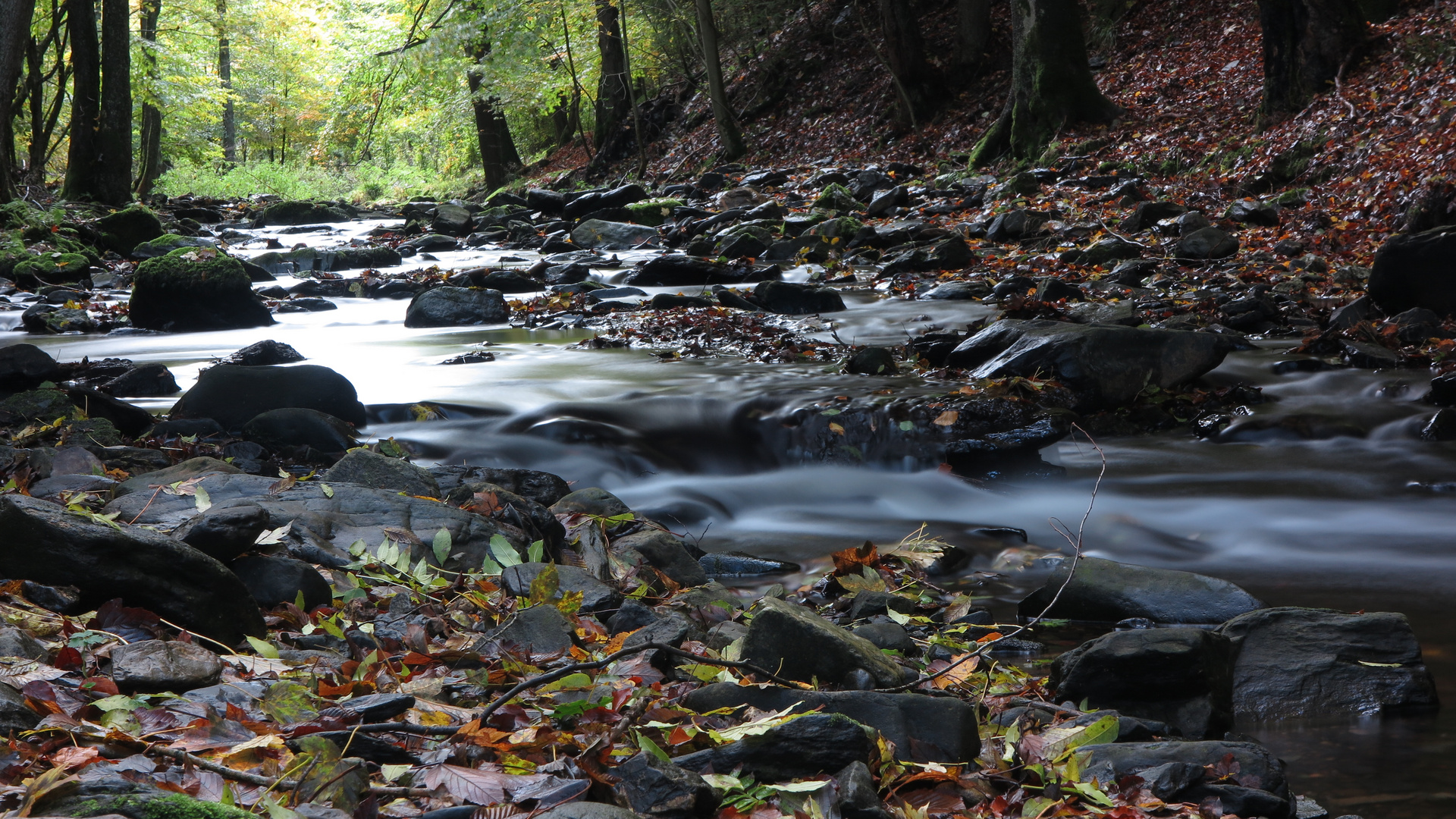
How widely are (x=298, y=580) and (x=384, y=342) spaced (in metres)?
7.62

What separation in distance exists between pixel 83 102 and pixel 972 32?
15.3 metres

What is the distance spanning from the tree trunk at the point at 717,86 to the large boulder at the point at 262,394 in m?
15.4

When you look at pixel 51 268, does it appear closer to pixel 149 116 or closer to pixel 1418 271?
pixel 1418 271

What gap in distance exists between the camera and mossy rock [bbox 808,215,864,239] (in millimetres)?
14148

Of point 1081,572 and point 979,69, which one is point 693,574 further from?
point 979,69

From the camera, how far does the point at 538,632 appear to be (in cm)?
295

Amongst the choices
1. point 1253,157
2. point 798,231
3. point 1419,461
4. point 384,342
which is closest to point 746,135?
point 798,231

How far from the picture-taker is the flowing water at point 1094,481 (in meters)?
4.33

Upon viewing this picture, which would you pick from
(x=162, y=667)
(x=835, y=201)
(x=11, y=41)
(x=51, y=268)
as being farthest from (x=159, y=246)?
(x=162, y=667)

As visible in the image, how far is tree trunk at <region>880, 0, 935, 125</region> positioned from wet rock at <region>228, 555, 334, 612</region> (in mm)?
17517

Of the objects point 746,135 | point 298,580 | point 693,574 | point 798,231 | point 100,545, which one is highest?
point 746,135

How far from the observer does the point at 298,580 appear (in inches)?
125

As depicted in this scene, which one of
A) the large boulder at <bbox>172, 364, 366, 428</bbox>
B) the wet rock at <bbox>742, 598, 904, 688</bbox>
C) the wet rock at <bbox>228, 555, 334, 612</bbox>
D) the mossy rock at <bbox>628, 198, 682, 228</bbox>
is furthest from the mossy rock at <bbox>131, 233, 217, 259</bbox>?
the wet rock at <bbox>742, 598, 904, 688</bbox>

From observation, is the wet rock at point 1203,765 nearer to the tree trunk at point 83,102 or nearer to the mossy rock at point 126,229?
the mossy rock at point 126,229
